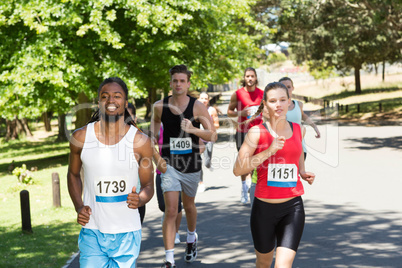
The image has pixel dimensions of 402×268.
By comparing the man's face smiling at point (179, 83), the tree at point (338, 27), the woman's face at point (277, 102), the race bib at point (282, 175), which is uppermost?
the tree at point (338, 27)

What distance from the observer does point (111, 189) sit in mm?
3820

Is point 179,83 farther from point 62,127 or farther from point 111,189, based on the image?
point 62,127

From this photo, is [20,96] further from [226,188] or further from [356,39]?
[356,39]

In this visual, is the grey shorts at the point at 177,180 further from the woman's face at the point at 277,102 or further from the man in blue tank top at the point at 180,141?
the woman's face at the point at 277,102

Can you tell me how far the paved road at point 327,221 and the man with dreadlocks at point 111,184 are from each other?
253 cm

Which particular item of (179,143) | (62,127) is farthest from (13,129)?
(179,143)

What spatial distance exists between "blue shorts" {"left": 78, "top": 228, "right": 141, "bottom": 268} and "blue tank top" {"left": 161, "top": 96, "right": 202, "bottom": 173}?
2.47 metres

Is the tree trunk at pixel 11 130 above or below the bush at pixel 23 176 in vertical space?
above

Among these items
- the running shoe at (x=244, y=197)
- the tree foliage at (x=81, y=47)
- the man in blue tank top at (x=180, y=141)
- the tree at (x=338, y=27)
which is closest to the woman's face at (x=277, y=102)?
the man in blue tank top at (x=180, y=141)

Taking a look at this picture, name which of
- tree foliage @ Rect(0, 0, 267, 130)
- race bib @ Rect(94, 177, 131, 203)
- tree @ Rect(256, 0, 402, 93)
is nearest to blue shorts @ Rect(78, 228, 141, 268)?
race bib @ Rect(94, 177, 131, 203)

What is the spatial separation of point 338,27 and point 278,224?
113 feet

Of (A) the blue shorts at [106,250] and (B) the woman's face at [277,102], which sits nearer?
(A) the blue shorts at [106,250]

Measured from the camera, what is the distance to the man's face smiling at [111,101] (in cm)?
396

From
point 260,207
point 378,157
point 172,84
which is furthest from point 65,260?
point 378,157
